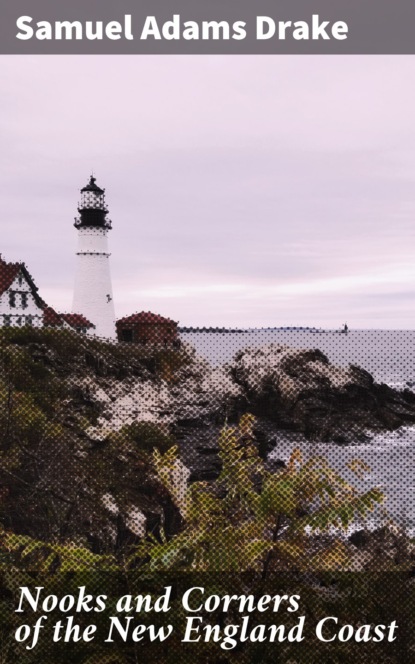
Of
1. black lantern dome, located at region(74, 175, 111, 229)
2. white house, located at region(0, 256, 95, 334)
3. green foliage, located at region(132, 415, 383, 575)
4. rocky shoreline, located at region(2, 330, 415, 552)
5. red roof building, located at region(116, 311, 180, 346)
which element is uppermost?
black lantern dome, located at region(74, 175, 111, 229)

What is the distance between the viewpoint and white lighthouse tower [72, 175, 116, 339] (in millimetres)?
37062

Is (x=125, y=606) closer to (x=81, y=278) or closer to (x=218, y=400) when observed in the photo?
(x=218, y=400)

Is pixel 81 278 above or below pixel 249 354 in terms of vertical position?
above

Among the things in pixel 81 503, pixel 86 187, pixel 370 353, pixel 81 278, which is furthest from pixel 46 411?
pixel 370 353

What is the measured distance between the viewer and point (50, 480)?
11984 mm

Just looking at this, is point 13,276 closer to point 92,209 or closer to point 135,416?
point 92,209

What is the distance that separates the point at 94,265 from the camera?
1483 inches

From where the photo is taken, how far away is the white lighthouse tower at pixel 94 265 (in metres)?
37.1

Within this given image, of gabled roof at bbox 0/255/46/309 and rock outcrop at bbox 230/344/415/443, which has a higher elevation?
gabled roof at bbox 0/255/46/309

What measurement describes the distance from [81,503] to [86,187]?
1145 inches

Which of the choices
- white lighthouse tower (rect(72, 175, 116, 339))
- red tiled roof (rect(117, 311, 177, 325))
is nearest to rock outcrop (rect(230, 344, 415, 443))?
red tiled roof (rect(117, 311, 177, 325))

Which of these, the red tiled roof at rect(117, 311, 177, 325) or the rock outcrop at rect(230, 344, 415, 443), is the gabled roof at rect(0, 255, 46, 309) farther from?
the rock outcrop at rect(230, 344, 415, 443)

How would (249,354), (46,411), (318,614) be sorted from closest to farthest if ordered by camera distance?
(318,614)
(46,411)
(249,354)

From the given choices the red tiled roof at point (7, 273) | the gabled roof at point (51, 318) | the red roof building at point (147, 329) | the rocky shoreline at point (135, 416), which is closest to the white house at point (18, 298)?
the red tiled roof at point (7, 273)
